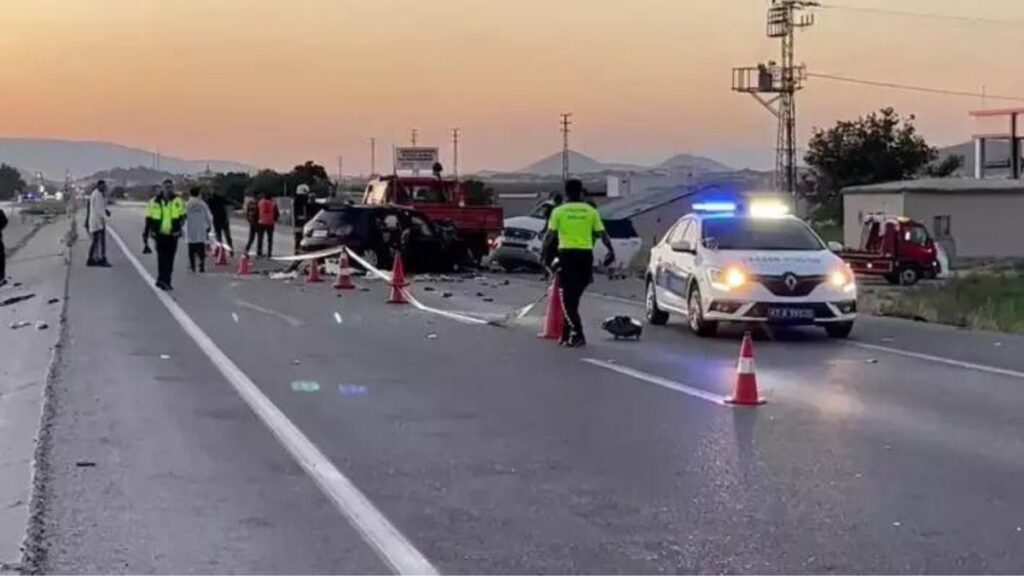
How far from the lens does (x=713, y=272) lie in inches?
694

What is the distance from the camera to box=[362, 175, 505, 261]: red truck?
35.1m

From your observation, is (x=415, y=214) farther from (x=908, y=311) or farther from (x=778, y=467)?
(x=778, y=467)

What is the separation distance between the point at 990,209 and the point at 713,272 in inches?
1787

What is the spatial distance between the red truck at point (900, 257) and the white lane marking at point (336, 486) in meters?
29.9

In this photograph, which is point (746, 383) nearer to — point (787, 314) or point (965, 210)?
point (787, 314)

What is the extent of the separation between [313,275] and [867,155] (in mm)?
62537

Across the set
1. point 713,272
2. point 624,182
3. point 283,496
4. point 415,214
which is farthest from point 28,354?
point 624,182

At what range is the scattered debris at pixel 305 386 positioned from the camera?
1304 centimetres

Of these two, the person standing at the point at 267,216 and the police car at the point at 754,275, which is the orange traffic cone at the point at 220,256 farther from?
the police car at the point at 754,275

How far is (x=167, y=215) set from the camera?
25797 millimetres

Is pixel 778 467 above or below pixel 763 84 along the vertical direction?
below

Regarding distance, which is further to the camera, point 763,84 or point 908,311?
point 763,84

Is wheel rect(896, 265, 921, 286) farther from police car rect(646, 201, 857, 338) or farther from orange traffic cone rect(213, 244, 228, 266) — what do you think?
police car rect(646, 201, 857, 338)

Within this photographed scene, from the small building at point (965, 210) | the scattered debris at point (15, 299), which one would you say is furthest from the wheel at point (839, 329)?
the small building at point (965, 210)
